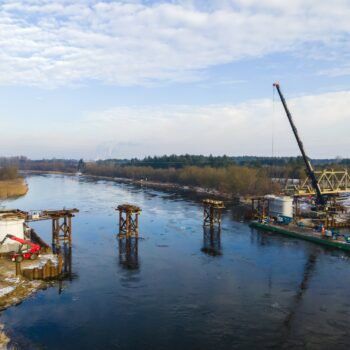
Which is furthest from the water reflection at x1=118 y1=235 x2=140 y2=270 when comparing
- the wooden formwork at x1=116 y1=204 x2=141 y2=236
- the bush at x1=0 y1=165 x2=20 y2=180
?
the bush at x1=0 y1=165 x2=20 y2=180

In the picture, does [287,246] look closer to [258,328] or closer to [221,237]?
[221,237]

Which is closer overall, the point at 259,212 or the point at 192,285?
the point at 192,285

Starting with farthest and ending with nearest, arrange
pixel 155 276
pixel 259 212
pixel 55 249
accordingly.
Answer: pixel 259 212 < pixel 55 249 < pixel 155 276

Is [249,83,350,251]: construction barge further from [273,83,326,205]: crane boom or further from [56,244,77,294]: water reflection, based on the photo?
[56,244,77,294]: water reflection

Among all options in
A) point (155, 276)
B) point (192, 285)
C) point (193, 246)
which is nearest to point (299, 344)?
point (192, 285)

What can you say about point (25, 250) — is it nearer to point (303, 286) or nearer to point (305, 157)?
point (303, 286)

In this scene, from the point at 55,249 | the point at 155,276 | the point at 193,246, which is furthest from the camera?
the point at 193,246

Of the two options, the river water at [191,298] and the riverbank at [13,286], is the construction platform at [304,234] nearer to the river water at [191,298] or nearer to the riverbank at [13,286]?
the river water at [191,298]
